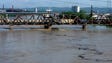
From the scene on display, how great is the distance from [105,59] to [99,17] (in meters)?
35.1

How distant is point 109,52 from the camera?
2159 cm

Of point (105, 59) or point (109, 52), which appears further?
point (109, 52)

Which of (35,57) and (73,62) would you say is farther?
(35,57)

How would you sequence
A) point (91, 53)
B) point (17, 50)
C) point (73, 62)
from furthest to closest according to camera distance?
point (17, 50) < point (91, 53) < point (73, 62)

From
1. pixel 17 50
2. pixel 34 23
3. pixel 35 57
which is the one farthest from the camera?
pixel 34 23

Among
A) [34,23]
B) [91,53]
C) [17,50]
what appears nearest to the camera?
[91,53]

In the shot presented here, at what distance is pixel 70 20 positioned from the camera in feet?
167

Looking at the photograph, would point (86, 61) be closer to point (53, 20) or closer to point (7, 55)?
point (7, 55)

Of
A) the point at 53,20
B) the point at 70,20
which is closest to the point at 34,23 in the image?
the point at 53,20

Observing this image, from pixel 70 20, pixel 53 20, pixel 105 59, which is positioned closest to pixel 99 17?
pixel 70 20

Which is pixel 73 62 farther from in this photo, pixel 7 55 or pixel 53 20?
pixel 53 20

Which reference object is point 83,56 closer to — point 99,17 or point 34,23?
point 34,23

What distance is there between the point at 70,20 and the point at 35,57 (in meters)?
31.9

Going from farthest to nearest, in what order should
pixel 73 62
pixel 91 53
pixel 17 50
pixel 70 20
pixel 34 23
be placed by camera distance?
pixel 70 20 → pixel 34 23 → pixel 17 50 → pixel 91 53 → pixel 73 62
